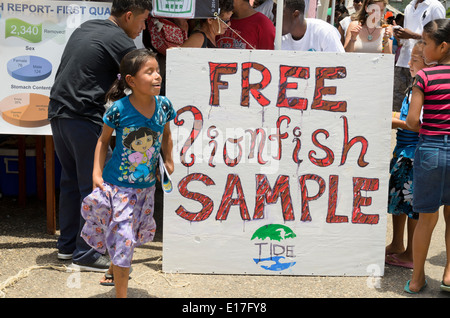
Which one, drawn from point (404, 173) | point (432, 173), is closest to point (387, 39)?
point (404, 173)

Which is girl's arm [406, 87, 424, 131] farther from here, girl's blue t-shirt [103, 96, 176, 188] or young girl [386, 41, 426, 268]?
girl's blue t-shirt [103, 96, 176, 188]

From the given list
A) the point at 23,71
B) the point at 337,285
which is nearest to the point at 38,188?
the point at 23,71

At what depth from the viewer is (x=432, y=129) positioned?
3865 millimetres

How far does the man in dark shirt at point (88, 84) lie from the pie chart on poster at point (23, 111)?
554 mm

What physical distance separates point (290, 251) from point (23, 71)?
240 centimetres

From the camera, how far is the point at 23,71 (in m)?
4.70

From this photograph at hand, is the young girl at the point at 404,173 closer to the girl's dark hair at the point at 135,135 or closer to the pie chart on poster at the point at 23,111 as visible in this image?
the girl's dark hair at the point at 135,135

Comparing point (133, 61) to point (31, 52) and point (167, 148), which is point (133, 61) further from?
point (31, 52)

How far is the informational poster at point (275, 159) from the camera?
4.18 meters

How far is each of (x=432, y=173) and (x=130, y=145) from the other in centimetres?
186

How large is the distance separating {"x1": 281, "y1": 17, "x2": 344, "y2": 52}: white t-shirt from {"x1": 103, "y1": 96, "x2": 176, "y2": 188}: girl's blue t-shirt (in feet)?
7.28

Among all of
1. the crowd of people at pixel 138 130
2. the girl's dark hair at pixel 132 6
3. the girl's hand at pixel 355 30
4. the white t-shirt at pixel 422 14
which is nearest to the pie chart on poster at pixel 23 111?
the crowd of people at pixel 138 130

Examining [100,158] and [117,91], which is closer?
[100,158]

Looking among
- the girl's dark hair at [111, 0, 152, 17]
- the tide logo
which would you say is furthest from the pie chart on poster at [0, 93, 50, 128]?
the tide logo
